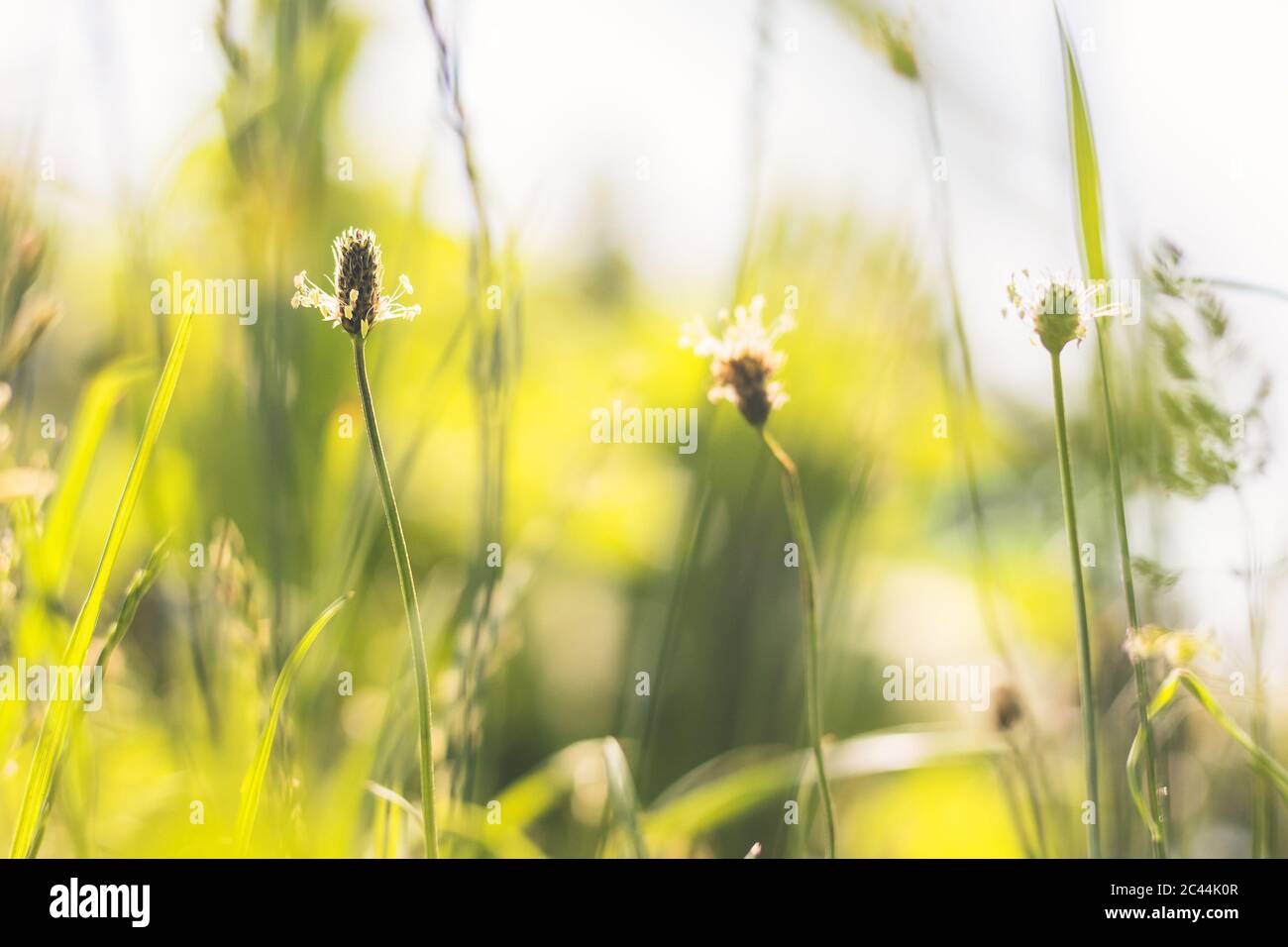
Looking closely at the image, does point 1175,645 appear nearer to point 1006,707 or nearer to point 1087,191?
point 1006,707

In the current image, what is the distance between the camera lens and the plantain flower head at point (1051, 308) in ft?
1.16

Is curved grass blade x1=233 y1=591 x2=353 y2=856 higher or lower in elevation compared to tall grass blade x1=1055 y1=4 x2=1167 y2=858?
lower

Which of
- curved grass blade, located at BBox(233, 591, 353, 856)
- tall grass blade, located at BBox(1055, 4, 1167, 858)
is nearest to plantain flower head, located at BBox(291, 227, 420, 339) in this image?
curved grass blade, located at BBox(233, 591, 353, 856)

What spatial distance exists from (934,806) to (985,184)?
1.60 ft

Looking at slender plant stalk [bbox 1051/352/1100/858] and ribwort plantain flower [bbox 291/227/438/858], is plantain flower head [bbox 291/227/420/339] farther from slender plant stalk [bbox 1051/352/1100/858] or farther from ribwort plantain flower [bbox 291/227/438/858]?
slender plant stalk [bbox 1051/352/1100/858]

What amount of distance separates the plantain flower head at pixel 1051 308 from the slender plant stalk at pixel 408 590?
28cm

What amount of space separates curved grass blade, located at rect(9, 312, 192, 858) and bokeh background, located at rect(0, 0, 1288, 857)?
0.06 m

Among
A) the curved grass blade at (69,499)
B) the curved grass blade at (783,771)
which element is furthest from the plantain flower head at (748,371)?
the curved grass blade at (69,499)

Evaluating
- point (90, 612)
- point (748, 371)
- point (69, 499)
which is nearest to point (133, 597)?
point (90, 612)

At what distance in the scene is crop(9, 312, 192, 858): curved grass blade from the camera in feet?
1.15

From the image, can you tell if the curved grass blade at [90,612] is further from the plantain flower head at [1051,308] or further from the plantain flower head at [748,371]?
the plantain flower head at [1051,308]

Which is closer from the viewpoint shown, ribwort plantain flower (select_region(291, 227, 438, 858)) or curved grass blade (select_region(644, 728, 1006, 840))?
ribwort plantain flower (select_region(291, 227, 438, 858))
